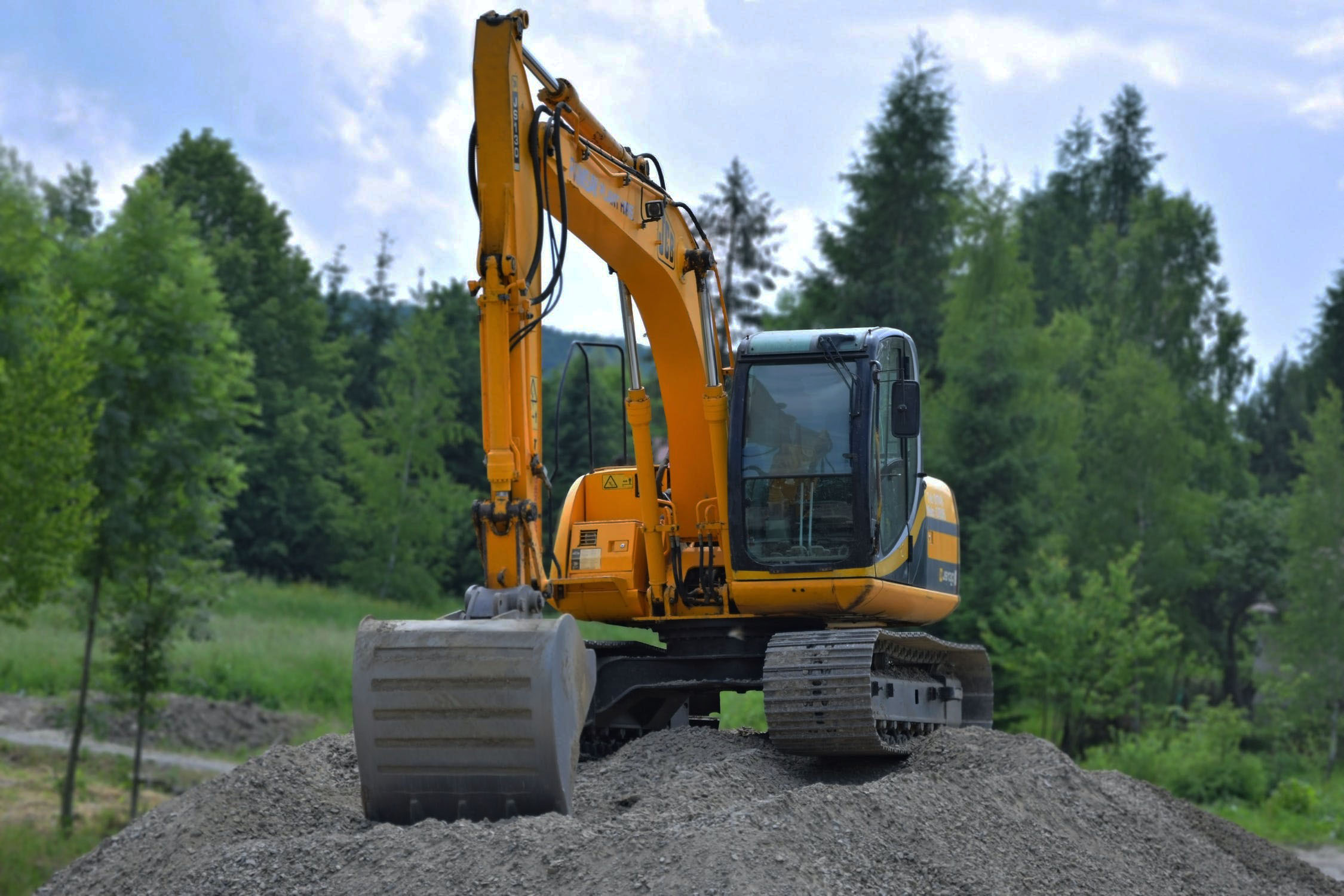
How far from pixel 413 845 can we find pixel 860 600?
3.69 meters

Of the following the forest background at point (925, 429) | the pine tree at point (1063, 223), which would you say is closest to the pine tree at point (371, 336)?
the forest background at point (925, 429)

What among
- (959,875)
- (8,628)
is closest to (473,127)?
(959,875)

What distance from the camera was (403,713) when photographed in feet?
21.0

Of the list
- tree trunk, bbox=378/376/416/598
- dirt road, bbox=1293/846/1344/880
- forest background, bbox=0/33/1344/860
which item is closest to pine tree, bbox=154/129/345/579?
forest background, bbox=0/33/1344/860

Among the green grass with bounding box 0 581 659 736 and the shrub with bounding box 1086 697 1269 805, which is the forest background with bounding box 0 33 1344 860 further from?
the green grass with bounding box 0 581 659 736

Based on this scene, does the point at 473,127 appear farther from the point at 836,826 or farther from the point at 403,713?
the point at 836,826

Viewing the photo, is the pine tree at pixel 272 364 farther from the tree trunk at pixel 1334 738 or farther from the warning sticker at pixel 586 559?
the warning sticker at pixel 586 559

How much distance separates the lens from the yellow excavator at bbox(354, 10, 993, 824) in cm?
641

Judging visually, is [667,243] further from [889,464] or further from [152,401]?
[152,401]

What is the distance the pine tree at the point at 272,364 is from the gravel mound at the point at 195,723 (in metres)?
21.5

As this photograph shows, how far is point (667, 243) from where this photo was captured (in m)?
9.21

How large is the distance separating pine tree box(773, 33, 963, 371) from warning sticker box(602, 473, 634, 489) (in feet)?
74.4

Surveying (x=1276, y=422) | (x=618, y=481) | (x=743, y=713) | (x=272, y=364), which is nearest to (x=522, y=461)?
(x=618, y=481)

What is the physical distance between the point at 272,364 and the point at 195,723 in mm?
26611
